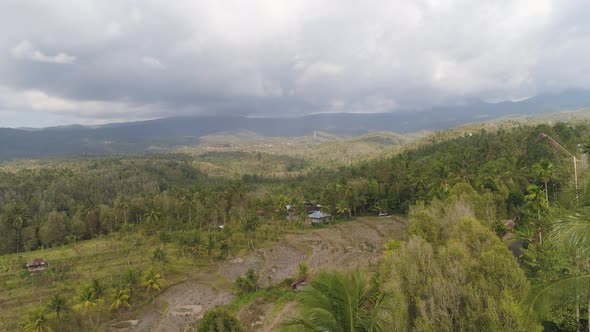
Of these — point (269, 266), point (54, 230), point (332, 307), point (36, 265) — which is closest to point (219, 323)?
point (332, 307)

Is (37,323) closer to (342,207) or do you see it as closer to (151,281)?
(151,281)

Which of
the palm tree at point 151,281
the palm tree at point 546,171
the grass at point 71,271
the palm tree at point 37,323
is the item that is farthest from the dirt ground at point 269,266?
the palm tree at point 546,171

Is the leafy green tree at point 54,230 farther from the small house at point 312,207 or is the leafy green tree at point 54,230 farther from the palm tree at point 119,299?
the small house at point 312,207

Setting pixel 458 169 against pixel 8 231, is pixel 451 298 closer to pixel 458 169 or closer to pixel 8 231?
pixel 458 169

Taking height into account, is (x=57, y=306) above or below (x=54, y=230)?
above

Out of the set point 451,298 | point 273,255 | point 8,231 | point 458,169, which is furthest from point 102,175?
point 451,298

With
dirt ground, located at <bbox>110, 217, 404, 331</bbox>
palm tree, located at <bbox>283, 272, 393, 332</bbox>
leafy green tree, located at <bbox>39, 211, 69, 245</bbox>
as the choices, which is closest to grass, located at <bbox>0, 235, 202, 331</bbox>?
dirt ground, located at <bbox>110, 217, 404, 331</bbox>
